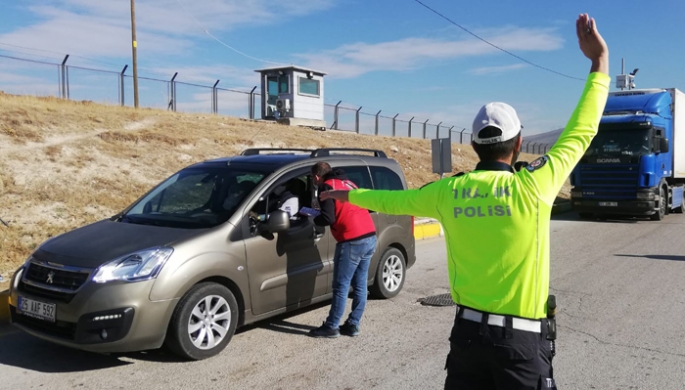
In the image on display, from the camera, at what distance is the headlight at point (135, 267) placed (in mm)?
4742

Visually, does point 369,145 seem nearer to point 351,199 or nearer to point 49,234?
point 49,234

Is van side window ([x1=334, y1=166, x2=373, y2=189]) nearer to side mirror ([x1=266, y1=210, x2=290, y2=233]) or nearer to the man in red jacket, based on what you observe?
the man in red jacket

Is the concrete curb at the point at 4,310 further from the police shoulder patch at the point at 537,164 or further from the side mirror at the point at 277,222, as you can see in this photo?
the police shoulder patch at the point at 537,164

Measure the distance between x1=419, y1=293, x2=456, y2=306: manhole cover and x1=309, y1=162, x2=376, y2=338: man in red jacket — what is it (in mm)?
1583

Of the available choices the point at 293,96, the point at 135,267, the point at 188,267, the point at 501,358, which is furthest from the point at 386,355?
the point at 293,96

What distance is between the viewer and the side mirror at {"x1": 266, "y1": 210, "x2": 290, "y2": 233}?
5.57 meters

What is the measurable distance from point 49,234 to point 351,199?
27.6 ft

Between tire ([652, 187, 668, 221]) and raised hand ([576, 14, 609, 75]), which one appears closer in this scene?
raised hand ([576, 14, 609, 75])

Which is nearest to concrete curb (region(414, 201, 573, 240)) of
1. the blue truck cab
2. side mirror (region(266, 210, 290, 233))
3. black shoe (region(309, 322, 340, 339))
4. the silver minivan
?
the blue truck cab

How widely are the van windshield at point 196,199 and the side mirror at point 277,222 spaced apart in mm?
373

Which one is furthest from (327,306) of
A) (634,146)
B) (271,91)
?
(271,91)

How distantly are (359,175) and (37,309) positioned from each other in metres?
3.74

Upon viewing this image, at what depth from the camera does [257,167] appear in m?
6.24

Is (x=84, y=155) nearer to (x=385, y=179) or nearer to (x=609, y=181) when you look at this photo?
(x=385, y=179)
